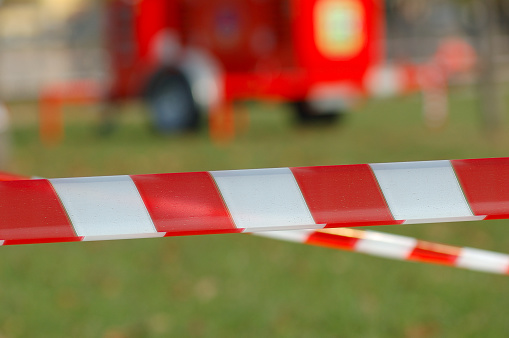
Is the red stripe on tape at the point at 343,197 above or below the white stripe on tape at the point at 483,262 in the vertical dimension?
above

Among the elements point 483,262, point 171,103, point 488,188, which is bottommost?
point 171,103

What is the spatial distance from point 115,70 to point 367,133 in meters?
4.92

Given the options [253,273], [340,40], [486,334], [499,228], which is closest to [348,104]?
[340,40]

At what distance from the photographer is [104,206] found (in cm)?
164

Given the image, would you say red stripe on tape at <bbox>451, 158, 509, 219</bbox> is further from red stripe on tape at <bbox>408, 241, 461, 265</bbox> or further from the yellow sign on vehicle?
the yellow sign on vehicle

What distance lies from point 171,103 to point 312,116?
2.75 meters

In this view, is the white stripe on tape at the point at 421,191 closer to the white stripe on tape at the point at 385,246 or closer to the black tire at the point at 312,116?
the white stripe on tape at the point at 385,246

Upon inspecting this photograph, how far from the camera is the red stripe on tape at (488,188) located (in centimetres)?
168

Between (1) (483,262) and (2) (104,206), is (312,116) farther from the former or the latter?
(2) (104,206)

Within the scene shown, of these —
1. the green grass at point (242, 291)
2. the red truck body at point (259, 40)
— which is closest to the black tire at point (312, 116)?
the red truck body at point (259, 40)

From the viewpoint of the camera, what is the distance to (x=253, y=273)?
498 cm

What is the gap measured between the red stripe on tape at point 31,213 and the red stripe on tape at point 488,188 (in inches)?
28.7

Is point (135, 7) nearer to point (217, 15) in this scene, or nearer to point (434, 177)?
point (217, 15)

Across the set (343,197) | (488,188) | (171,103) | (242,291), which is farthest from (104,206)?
(171,103)
